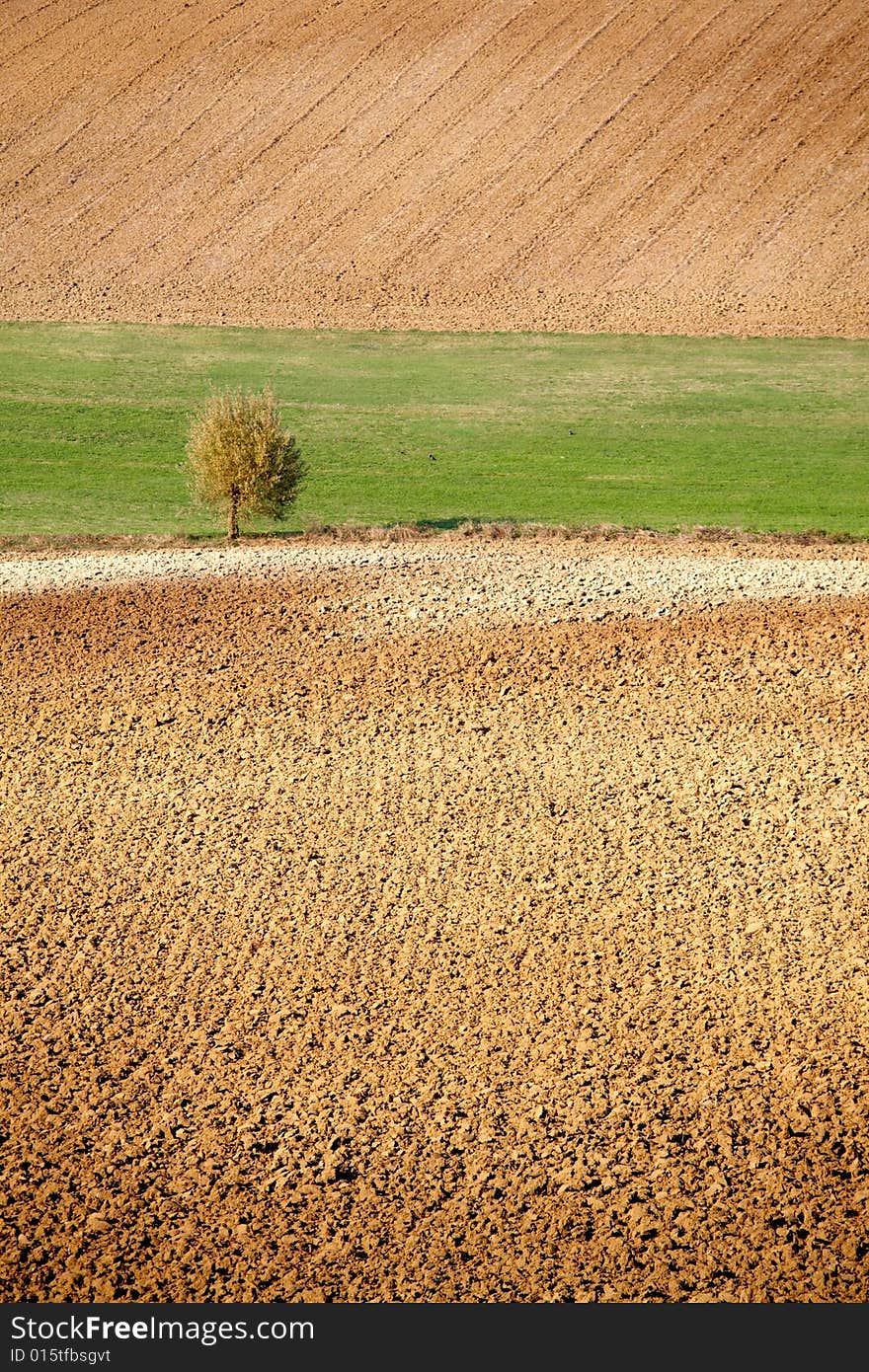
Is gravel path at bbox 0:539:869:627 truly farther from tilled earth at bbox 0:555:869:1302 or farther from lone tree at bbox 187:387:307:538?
lone tree at bbox 187:387:307:538

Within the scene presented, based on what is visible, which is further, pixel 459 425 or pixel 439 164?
pixel 439 164

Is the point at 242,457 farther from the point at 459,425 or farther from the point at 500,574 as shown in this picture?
the point at 459,425

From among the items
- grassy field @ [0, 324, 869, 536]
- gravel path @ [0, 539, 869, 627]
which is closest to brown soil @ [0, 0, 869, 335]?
grassy field @ [0, 324, 869, 536]

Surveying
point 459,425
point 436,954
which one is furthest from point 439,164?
point 436,954

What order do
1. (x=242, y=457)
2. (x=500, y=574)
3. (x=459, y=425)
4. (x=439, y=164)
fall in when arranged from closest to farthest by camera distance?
1. (x=500, y=574)
2. (x=242, y=457)
3. (x=459, y=425)
4. (x=439, y=164)

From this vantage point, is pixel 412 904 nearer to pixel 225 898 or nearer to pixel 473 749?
pixel 225 898

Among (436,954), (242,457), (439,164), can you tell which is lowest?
(436,954)

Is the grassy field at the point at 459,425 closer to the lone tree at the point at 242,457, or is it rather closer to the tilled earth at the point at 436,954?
the lone tree at the point at 242,457

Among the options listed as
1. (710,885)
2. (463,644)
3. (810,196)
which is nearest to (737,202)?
(810,196)
